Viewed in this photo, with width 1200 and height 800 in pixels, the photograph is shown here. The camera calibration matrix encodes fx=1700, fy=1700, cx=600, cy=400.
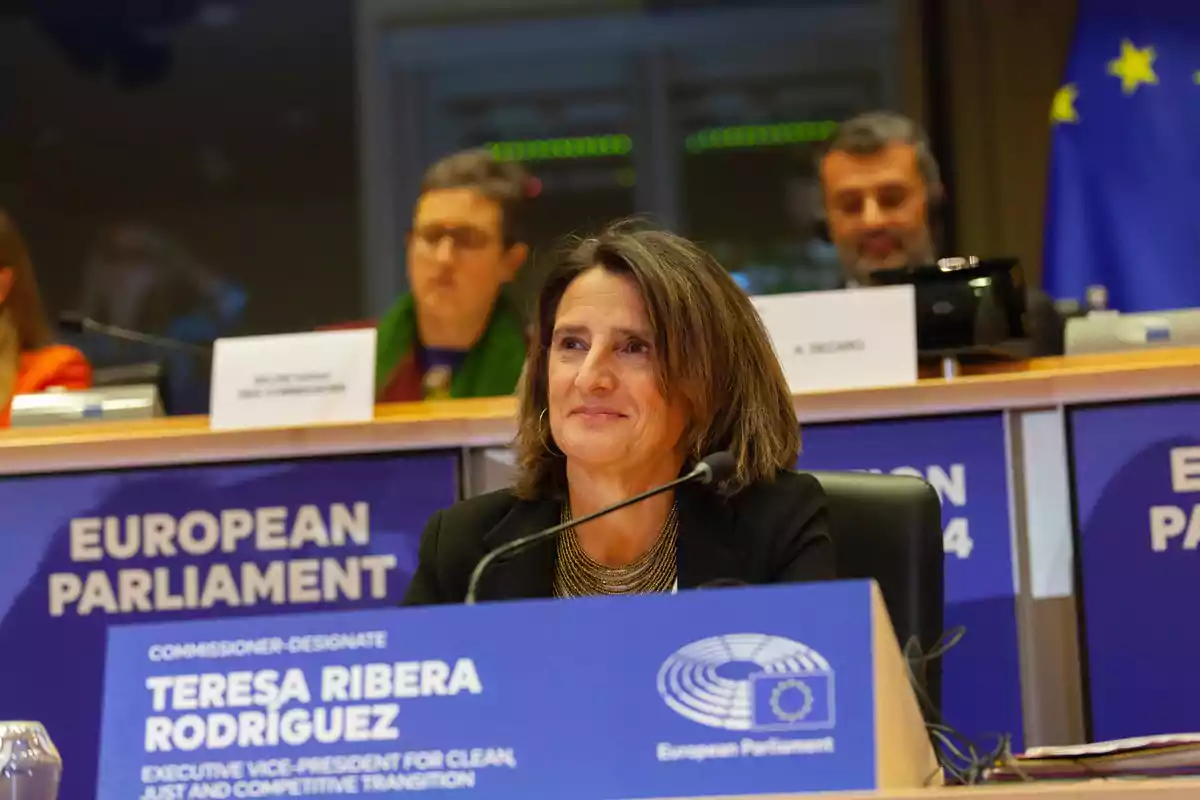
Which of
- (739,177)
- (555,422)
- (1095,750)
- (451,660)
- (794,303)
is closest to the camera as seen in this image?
(451,660)

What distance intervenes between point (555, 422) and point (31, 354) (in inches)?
87.0

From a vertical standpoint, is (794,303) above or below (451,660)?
above

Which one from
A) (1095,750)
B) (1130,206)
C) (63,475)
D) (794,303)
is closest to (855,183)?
(794,303)

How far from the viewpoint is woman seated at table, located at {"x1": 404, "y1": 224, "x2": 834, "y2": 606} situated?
216cm

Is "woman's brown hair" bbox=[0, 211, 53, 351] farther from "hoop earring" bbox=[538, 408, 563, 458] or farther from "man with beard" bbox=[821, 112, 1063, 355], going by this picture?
"hoop earring" bbox=[538, 408, 563, 458]

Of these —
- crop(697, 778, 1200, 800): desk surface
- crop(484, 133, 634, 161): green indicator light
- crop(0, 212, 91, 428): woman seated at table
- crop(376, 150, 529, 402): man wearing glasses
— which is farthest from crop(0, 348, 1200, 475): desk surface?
crop(484, 133, 634, 161): green indicator light

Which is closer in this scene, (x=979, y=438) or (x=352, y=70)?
(x=979, y=438)

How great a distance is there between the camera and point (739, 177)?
6.04 metres

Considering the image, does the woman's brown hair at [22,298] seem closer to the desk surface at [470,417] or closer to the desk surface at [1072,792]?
the desk surface at [470,417]

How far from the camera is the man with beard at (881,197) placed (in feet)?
12.9

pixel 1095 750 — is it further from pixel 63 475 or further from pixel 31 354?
pixel 31 354

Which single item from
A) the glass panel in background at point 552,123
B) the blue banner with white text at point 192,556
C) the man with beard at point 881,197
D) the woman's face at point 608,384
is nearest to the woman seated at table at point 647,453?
the woman's face at point 608,384

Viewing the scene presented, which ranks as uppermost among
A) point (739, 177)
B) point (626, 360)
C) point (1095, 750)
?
point (739, 177)

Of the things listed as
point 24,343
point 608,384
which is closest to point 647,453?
point 608,384
